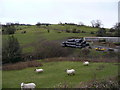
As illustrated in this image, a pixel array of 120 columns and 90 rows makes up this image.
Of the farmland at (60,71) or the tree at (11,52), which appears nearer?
the farmland at (60,71)

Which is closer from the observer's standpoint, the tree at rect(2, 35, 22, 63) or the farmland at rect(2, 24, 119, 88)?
the farmland at rect(2, 24, 119, 88)

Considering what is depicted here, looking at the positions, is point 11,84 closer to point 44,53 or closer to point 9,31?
point 44,53

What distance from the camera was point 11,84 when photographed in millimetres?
16125

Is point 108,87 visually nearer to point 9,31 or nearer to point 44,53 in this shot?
point 44,53

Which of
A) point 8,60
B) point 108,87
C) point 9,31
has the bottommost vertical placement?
point 8,60

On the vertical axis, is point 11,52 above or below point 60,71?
above

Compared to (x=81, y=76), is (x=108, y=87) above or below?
above

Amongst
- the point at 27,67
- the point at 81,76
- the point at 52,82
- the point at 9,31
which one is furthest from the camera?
the point at 9,31

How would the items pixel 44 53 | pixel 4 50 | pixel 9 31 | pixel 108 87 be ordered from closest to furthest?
pixel 108 87
pixel 4 50
pixel 44 53
pixel 9 31

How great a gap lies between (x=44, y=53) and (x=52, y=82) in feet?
78.4

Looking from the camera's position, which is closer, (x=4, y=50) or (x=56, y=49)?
(x=4, y=50)

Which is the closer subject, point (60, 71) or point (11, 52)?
point (60, 71)

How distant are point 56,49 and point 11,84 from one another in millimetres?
24620

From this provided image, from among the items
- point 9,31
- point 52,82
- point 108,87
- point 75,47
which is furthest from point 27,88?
point 9,31
